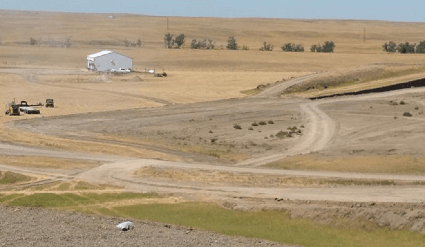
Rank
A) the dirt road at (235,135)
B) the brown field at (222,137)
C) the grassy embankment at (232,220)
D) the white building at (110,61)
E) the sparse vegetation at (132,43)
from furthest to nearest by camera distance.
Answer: the sparse vegetation at (132,43)
the white building at (110,61)
the brown field at (222,137)
the dirt road at (235,135)
the grassy embankment at (232,220)

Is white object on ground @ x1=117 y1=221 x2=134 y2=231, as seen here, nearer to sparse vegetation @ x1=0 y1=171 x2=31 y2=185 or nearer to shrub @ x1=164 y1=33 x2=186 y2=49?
sparse vegetation @ x1=0 y1=171 x2=31 y2=185

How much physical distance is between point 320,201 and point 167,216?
712cm

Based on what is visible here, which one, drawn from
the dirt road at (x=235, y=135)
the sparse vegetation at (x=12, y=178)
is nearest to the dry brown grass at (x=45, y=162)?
the dirt road at (x=235, y=135)

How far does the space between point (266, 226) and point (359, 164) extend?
13531 mm

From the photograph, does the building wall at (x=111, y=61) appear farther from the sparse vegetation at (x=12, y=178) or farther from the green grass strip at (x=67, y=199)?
the green grass strip at (x=67, y=199)

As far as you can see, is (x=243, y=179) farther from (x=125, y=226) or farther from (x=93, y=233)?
(x=93, y=233)

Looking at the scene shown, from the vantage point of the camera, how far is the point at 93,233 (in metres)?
31.1

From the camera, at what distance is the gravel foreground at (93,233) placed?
29859 mm

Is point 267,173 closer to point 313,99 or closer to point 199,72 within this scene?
point 313,99

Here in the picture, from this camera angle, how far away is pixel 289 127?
6219 cm

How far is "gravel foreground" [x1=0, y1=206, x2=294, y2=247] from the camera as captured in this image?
29.9 metres

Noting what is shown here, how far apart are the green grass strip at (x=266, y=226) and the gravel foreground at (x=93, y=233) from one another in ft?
3.31

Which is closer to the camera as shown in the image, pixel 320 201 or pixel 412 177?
pixel 320 201

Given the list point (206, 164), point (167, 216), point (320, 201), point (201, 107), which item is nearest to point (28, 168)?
point (206, 164)
